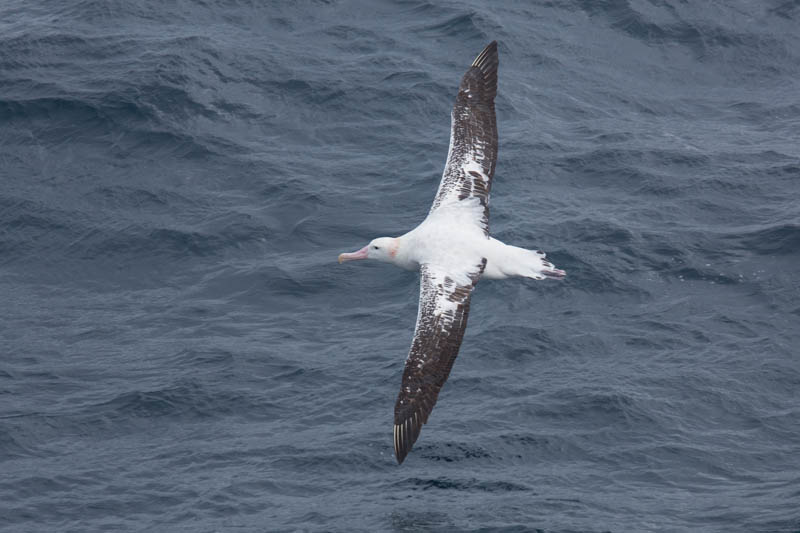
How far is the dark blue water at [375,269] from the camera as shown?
18.0 metres

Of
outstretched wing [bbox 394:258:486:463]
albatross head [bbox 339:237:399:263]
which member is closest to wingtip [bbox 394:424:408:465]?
outstretched wing [bbox 394:258:486:463]

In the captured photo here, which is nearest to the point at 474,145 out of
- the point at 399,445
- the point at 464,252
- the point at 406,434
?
the point at 464,252

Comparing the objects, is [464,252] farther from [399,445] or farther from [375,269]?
[375,269]

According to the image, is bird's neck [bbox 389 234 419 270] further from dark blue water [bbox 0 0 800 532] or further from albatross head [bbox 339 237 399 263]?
dark blue water [bbox 0 0 800 532]

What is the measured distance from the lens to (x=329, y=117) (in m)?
26.8

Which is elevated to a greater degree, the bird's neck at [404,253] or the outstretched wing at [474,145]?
the outstretched wing at [474,145]

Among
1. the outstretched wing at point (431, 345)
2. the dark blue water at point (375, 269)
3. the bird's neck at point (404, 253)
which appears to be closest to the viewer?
the outstretched wing at point (431, 345)

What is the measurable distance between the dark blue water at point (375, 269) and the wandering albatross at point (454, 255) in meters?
2.40

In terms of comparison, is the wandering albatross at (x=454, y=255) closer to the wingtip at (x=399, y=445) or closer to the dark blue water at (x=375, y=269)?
the wingtip at (x=399, y=445)

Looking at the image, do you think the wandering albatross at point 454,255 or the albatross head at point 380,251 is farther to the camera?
the albatross head at point 380,251

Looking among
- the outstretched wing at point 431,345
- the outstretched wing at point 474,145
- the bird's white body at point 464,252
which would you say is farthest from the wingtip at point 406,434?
the outstretched wing at point 474,145

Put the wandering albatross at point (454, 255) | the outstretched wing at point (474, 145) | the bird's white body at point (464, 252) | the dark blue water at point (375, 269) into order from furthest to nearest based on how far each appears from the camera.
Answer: the outstretched wing at point (474, 145)
the dark blue water at point (375, 269)
the bird's white body at point (464, 252)
the wandering albatross at point (454, 255)

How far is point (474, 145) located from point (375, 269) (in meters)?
4.51

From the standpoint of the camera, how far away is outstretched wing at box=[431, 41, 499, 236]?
18.9 m
